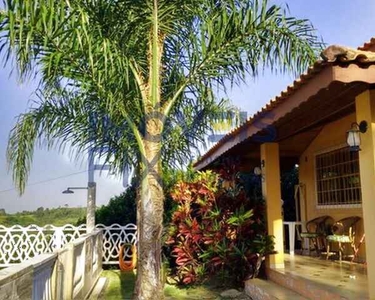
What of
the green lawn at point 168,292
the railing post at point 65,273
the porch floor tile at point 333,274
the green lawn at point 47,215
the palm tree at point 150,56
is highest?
the palm tree at point 150,56

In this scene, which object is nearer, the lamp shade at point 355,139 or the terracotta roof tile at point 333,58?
the terracotta roof tile at point 333,58

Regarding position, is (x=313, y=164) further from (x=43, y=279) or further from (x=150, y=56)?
(x=43, y=279)

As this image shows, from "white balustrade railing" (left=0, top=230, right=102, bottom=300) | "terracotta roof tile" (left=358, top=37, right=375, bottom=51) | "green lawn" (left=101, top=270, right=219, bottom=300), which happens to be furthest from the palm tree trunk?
"terracotta roof tile" (left=358, top=37, right=375, bottom=51)

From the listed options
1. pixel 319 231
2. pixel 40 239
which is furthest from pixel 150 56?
pixel 40 239

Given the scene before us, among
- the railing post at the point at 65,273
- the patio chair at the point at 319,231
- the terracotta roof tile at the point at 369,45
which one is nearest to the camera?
the terracotta roof tile at the point at 369,45

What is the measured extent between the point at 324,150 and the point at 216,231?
421 cm

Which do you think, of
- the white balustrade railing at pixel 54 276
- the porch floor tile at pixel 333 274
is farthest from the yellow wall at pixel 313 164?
the white balustrade railing at pixel 54 276

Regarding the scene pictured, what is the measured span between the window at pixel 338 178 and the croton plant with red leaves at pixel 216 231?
235 cm

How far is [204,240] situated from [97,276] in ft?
12.8

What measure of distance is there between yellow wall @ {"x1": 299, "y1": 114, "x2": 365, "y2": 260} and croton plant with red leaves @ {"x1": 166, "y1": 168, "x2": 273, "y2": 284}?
2.34 metres

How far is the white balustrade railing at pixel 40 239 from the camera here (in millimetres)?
14602

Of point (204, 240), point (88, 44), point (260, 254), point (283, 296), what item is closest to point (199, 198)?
point (204, 240)

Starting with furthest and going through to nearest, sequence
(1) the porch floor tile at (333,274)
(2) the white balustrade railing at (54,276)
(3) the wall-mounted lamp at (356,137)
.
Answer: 1. (1) the porch floor tile at (333,274)
2. (3) the wall-mounted lamp at (356,137)
3. (2) the white balustrade railing at (54,276)

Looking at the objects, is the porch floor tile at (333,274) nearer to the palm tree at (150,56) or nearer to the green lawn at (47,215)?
the palm tree at (150,56)
